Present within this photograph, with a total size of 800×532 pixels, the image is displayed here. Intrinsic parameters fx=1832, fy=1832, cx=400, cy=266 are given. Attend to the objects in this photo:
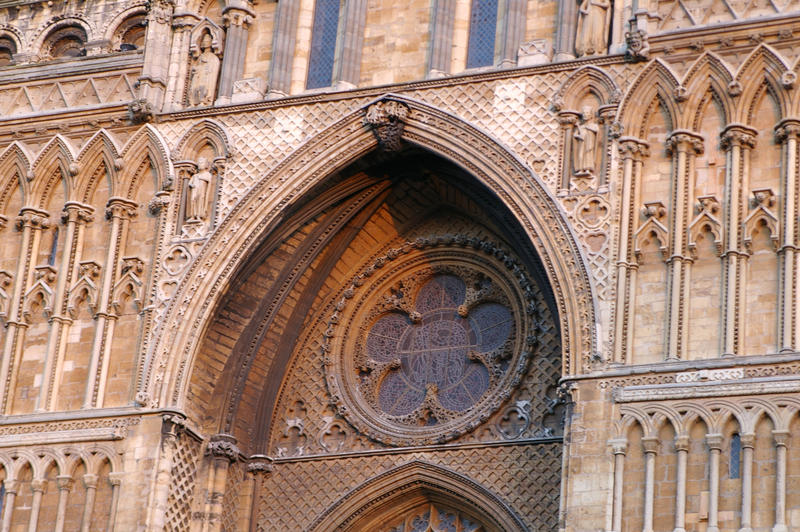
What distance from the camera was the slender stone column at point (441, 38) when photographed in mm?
22688

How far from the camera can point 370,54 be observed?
23328mm

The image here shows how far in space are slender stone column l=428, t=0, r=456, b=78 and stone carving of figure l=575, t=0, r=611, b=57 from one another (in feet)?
5.55

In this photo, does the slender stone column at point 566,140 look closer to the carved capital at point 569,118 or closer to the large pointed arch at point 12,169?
the carved capital at point 569,118

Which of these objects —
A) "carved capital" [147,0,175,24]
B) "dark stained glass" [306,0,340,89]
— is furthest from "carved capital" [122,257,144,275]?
"carved capital" [147,0,175,24]

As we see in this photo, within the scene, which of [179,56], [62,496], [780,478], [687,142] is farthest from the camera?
[179,56]

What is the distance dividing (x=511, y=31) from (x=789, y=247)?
4762mm

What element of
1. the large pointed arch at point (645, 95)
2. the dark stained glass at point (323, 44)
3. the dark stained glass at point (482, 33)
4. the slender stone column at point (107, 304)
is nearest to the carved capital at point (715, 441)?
the large pointed arch at point (645, 95)

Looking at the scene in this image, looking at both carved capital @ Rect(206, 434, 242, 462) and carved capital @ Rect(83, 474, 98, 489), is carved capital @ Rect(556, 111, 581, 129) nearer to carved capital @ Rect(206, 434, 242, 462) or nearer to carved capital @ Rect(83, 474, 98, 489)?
carved capital @ Rect(206, 434, 242, 462)

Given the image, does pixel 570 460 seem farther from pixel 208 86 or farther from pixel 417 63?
pixel 208 86

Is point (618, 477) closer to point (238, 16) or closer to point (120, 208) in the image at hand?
point (120, 208)

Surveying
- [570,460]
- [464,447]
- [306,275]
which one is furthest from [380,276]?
[570,460]

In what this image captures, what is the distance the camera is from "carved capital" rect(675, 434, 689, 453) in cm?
1942

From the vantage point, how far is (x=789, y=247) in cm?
1988

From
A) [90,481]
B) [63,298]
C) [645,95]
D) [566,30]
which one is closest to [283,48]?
[566,30]
